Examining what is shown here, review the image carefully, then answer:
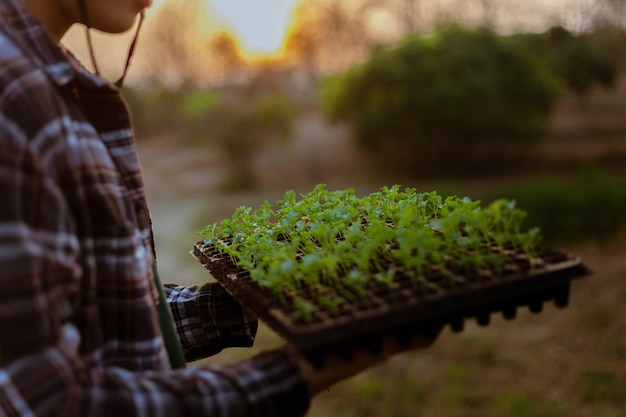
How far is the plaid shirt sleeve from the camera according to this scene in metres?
1.42

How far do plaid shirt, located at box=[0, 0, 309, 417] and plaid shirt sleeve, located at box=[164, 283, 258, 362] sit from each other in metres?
0.33

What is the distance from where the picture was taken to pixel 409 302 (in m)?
1.02

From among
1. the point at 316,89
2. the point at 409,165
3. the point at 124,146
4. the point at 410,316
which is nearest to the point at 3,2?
the point at 124,146

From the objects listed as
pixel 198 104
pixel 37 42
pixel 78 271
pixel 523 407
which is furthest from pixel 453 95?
pixel 78 271

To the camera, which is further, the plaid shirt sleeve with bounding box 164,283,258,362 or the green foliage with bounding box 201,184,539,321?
the plaid shirt sleeve with bounding box 164,283,258,362

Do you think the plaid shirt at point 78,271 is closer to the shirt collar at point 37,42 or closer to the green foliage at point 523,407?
the shirt collar at point 37,42

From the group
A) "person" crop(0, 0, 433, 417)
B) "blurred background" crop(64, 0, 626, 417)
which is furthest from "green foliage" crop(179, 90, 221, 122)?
"person" crop(0, 0, 433, 417)

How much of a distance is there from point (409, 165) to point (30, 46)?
8726 millimetres

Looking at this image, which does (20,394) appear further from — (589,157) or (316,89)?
(316,89)

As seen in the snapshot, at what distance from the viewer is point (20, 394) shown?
84 centimetres

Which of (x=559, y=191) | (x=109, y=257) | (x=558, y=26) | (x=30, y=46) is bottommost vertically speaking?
(x=559, y=191)

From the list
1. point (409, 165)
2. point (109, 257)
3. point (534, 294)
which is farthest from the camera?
point (409, 165)

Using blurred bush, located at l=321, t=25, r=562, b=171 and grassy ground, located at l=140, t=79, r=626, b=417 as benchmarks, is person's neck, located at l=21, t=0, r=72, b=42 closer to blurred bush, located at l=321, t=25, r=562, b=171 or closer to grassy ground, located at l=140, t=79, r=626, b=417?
grassy ground, located at l=140, t=79, r=626, b=417

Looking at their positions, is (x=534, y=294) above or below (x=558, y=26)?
below
